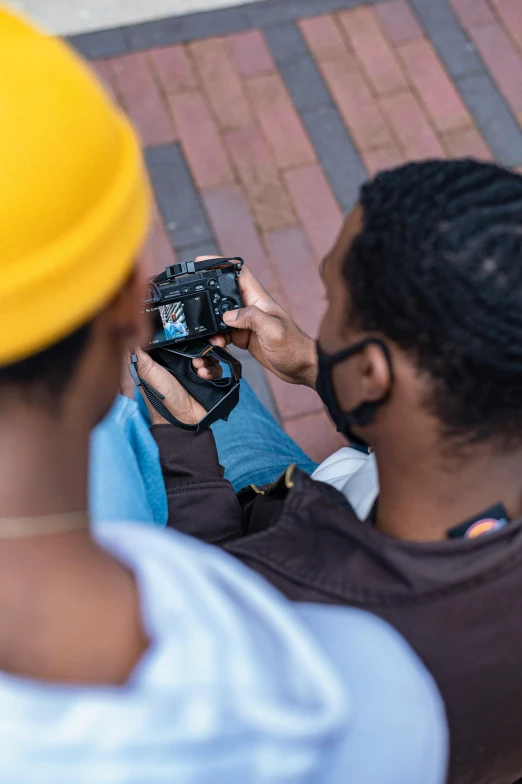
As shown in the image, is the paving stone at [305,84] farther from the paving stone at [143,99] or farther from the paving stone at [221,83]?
the paving stone at [143,99]

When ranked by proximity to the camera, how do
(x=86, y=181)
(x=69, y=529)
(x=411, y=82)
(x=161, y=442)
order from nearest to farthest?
1. (x=86, y=181)
2. (x=69, y=529)
3. (x=161, y=442)
4. (x=411, y=82)

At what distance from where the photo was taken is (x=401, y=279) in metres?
0.91

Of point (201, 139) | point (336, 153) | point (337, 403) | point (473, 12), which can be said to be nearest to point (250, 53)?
point (201, 139)

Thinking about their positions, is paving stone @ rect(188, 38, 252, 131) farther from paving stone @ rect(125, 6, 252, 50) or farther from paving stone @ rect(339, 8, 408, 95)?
paving stone @ rect(339, 8, 408, 95)

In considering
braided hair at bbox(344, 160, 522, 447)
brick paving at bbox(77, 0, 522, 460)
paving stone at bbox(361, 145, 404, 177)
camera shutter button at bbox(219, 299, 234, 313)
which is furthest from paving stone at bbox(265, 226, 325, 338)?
braided hair at bbox(344, 160, 522, 447)

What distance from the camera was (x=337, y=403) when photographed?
113 cm

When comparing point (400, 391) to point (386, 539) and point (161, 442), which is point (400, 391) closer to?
point (386, 539)

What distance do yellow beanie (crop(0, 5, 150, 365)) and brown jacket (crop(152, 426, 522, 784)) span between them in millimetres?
521

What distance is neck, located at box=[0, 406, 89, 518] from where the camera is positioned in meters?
0.69

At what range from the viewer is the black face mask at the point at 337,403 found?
985 mm

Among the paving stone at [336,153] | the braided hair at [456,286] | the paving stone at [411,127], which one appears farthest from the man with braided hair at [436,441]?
the paving stone at [411,127]

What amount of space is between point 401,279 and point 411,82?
2465 millimetres

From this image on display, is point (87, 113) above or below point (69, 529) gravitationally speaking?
above

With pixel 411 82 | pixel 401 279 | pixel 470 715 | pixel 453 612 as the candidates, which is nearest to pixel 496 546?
pixel 453 612
